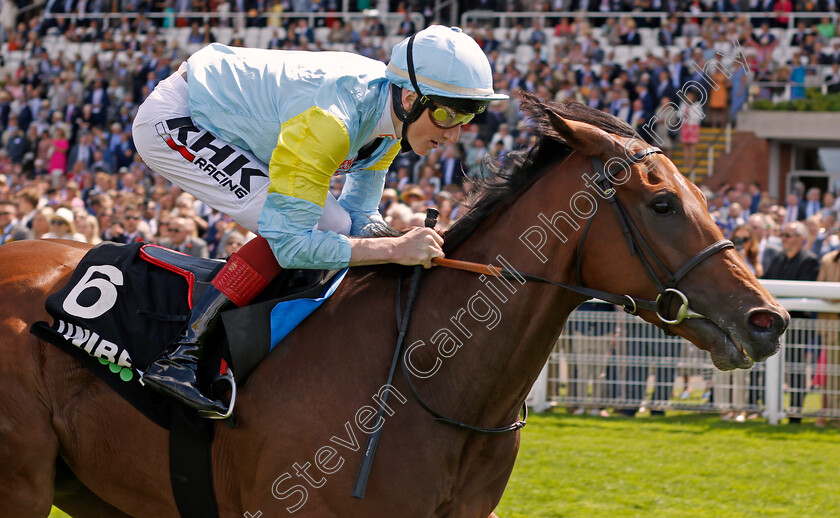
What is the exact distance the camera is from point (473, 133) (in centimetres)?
1527

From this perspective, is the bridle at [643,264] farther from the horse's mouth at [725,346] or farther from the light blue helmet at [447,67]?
the light blue helmet at [447,67]

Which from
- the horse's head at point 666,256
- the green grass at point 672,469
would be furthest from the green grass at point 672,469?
the horse's head at point 666,256

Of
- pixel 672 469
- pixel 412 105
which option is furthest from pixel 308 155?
pixel 672 469

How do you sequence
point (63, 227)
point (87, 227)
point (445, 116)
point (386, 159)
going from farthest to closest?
point (87, 227) → point (63, 227) → point (386, 159) → point (445, 116)

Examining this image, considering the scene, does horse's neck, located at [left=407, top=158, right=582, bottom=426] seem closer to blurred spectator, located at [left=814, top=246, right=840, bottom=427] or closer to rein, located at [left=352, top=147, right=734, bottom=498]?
rein, located at [left=352, top=147, right=734, bottom=498]

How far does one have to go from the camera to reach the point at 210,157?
3119mm

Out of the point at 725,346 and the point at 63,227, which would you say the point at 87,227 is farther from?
the point at 725,346

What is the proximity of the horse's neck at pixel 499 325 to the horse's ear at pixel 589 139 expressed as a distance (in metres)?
0.12

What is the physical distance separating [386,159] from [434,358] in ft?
2.77

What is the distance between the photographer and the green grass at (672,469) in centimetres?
527

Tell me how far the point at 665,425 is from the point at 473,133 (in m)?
8.59

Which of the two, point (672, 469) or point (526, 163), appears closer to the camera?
point (526, 163)

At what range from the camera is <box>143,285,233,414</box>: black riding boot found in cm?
283

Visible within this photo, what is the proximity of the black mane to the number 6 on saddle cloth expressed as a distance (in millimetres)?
430
